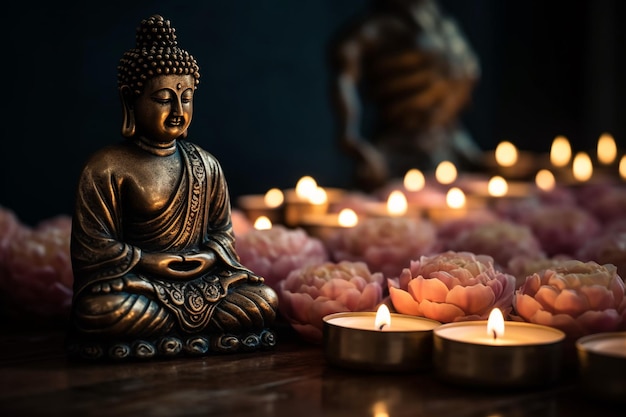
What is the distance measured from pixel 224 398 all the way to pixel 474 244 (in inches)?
24.4

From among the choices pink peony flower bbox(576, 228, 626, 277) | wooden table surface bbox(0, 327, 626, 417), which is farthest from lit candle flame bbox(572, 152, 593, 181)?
wooden table surface bbox(0, 327, 626, 417)

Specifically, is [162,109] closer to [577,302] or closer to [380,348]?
[380,348]

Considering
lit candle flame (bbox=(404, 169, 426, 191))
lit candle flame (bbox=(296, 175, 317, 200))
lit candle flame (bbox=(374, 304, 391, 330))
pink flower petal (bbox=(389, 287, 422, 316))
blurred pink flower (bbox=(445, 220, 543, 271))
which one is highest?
lit candle flame (bbox=(404, 169, 426, 191))

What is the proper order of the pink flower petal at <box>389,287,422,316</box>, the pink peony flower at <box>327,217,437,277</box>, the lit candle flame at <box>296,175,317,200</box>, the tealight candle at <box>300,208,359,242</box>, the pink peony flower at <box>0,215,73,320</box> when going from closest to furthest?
the pink flower petal at <box>389,287,422,316</box>
the pink peony flower at <box>0,215,73,320</box>
the pink peony flower at <box>327,217,437,277</box>
the tealight candle at <box>300,208,359,242</box>
the lit candle flame at <box>296,175,317,200</box>

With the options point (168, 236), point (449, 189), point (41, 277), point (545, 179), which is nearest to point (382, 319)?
point (168, 236)

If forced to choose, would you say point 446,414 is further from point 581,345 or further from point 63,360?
point 63,360

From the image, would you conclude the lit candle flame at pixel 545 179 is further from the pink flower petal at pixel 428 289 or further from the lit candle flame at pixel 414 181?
the pink flower petal at pixel 428 289

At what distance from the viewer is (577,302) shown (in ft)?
3.29

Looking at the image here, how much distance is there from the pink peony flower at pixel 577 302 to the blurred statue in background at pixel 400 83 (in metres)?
1.21

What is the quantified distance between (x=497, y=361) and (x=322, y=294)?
0.27m

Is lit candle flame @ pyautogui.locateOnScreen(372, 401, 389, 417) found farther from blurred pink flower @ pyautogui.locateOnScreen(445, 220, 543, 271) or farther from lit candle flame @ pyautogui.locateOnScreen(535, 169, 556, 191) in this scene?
lit candle flame @ pyautogui.locateOnScreen(535, 169, 556, 191)

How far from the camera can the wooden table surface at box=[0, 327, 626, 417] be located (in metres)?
0.87

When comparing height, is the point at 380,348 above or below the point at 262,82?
below

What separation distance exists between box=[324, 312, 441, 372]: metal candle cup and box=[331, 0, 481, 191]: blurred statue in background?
124 centimetres
